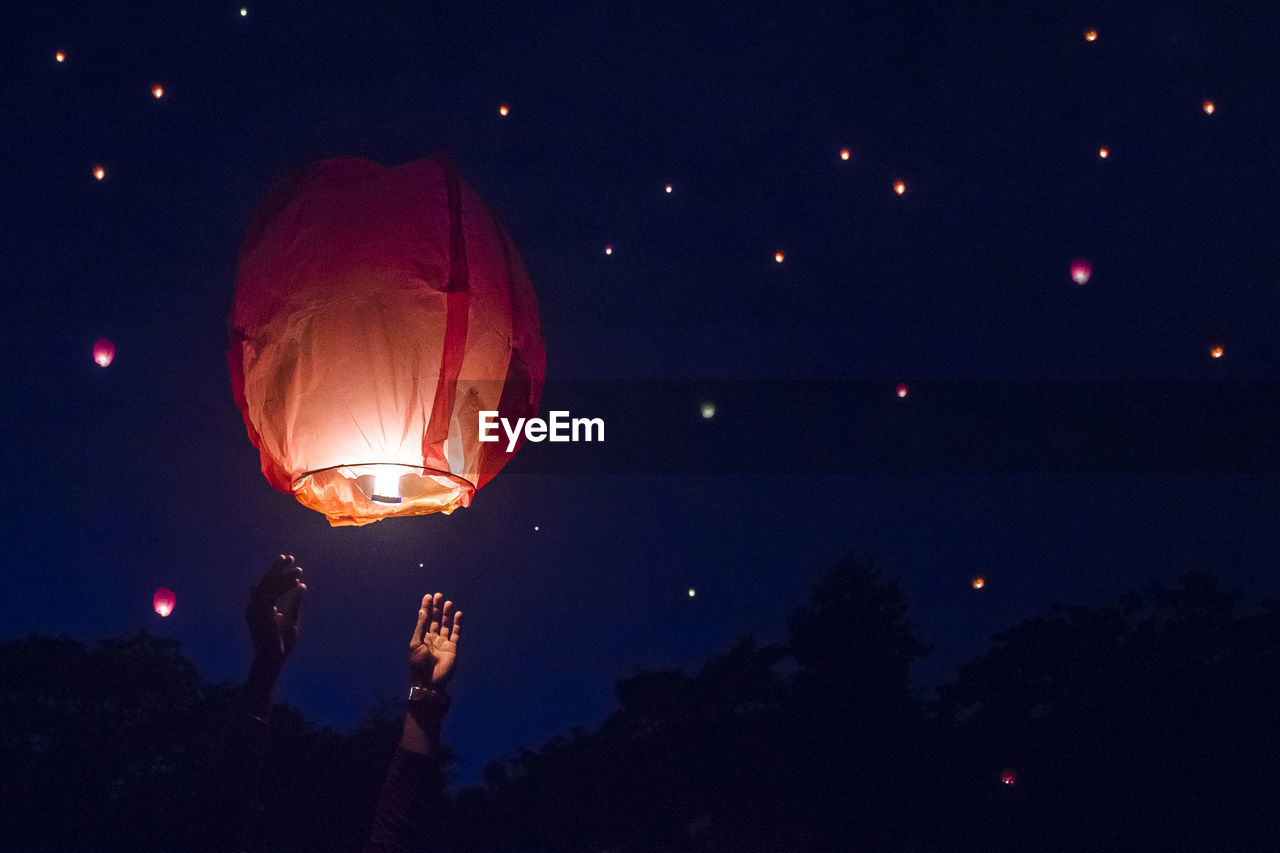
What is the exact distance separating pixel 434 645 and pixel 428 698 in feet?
0.66

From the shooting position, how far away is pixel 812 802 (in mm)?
7980

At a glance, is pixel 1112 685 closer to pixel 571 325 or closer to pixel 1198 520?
pixel 1198 520

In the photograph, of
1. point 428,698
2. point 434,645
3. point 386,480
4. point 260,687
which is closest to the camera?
point 260,687

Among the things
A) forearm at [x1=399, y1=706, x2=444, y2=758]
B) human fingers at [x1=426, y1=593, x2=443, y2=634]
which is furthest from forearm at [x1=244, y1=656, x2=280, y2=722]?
human fingers at [x1=426, y1=593, x2=443, y2=634]

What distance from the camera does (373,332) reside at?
5.37 feet

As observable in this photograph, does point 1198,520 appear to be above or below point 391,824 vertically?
above

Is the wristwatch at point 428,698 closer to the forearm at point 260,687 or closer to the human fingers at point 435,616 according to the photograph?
the human fingers at point 435,616

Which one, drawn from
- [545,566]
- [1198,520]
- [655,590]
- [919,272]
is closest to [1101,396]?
[919,272]

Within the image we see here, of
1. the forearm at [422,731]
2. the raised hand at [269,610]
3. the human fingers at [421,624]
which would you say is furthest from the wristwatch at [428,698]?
the raised hand at [269,610]

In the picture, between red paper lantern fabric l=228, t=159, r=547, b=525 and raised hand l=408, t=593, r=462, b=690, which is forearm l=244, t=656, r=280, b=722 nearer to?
red paper lantern fabric l=228, t=159, r=547, b=525

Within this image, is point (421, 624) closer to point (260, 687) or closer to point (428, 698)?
point (428, 698)

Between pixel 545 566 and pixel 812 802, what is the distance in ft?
9.75

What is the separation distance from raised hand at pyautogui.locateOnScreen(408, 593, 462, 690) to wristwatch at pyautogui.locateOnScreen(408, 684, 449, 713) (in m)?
0.05

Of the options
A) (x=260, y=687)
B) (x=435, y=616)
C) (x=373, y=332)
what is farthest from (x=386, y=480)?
(x=435, y=616)
